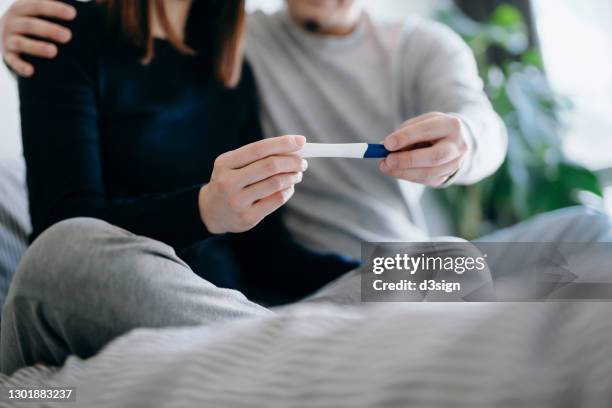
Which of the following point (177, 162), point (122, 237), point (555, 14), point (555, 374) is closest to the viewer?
point (555, 374)

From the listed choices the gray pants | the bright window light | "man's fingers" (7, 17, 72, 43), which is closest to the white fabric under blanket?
the gray pants

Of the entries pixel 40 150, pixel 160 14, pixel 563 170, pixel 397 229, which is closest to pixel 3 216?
pixel 40 150

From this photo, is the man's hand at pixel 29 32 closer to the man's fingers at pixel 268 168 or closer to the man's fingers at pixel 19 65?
the man's fingers at pixel 19 65

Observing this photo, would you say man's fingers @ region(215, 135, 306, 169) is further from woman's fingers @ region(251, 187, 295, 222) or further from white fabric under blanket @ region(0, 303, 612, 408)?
white fabric under blanket @ region(0, 303, 612, 408)

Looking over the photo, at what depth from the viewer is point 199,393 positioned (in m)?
0.30

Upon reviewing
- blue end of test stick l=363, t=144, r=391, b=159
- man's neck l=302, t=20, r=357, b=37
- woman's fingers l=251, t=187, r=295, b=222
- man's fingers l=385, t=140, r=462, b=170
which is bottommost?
woman's fingers l=251, t=187, r=295, b=222

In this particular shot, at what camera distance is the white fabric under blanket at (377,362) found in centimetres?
24

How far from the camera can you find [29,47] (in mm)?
668

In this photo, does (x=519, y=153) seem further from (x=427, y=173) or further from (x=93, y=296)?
(x=93, y=296)

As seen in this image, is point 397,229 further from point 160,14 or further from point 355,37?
point 160,14

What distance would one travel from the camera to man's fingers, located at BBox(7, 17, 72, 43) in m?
0.67

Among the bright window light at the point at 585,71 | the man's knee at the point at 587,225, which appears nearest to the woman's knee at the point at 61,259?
the man's knee at the point at 587,225

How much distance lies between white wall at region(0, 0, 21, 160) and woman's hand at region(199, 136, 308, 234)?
1.18 ft

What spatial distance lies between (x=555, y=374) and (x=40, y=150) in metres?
0.57
